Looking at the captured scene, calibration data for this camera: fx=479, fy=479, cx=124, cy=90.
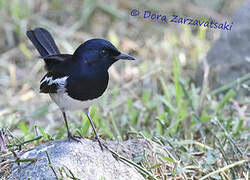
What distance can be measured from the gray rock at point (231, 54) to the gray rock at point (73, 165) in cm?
262

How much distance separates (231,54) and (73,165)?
333cm

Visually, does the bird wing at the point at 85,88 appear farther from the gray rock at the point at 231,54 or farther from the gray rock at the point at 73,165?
the gray rock at the point at 231,54

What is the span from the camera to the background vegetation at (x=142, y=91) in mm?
3703

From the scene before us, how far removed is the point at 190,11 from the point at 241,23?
1823mm

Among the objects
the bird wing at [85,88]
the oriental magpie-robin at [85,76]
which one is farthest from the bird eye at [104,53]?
the bird wing at [85,88]

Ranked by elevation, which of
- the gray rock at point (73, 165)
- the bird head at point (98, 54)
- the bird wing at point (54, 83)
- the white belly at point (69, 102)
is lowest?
the gray rock at point (73, 165)

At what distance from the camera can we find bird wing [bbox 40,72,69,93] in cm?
331

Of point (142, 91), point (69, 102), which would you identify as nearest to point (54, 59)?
point (69, 102)

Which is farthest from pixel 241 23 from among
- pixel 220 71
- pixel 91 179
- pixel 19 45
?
pixel 91 179

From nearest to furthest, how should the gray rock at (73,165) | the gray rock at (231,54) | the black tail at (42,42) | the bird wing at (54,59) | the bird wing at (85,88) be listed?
the gray rock at (73,165)
the bird wing at (85,88)
the bird wing at (54,59)
the black tail at (42,42)
the gray rock at (231,54)

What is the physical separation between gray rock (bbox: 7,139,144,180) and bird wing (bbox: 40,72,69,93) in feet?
1.33

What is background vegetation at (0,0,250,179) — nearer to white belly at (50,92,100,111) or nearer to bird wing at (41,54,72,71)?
white belly at (50,92,100,111)

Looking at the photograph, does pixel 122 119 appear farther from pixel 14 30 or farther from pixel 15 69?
pixel 14 30

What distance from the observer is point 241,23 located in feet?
19.0
